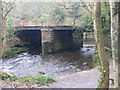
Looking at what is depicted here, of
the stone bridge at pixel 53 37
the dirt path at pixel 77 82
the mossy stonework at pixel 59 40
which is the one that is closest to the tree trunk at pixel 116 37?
the dirt path at pixel 77 82

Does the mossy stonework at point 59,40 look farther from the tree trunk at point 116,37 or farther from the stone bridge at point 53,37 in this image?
the tree trunk at point 116,37

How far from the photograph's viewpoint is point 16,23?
14609 mm

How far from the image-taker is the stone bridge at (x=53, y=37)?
1305 cm

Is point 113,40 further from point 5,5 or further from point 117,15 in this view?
point 5,5

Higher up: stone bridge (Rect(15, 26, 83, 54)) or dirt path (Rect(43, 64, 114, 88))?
stone bridge (Rect(15, 26, 83, 54))

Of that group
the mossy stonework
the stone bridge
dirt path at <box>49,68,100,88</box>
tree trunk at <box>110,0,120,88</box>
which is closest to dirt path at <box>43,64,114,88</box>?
dirt path at <box>49,68,100,88</box>

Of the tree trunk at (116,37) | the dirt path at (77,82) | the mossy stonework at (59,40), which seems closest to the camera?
the tree trunk at (116,37)

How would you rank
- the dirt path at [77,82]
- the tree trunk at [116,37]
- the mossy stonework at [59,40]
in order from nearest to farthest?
the tree trunk at [116,37] → the dirt path at [77,82] → the mossy stonework at [59,40]

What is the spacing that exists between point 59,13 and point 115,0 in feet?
44.5

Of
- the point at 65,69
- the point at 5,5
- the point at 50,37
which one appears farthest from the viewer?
the point at 50,37

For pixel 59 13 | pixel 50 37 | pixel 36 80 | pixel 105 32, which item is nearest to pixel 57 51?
pixel 50 37

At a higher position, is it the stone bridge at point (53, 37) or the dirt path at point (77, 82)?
the stone bridge at point (53, 37)

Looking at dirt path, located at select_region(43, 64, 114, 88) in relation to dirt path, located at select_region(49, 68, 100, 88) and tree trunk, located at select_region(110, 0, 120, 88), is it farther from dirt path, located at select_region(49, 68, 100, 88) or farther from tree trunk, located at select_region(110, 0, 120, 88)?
tree trunk, located at select_region(110, 0, 120, 88)

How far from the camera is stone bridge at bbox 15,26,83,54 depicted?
42.8 feet
